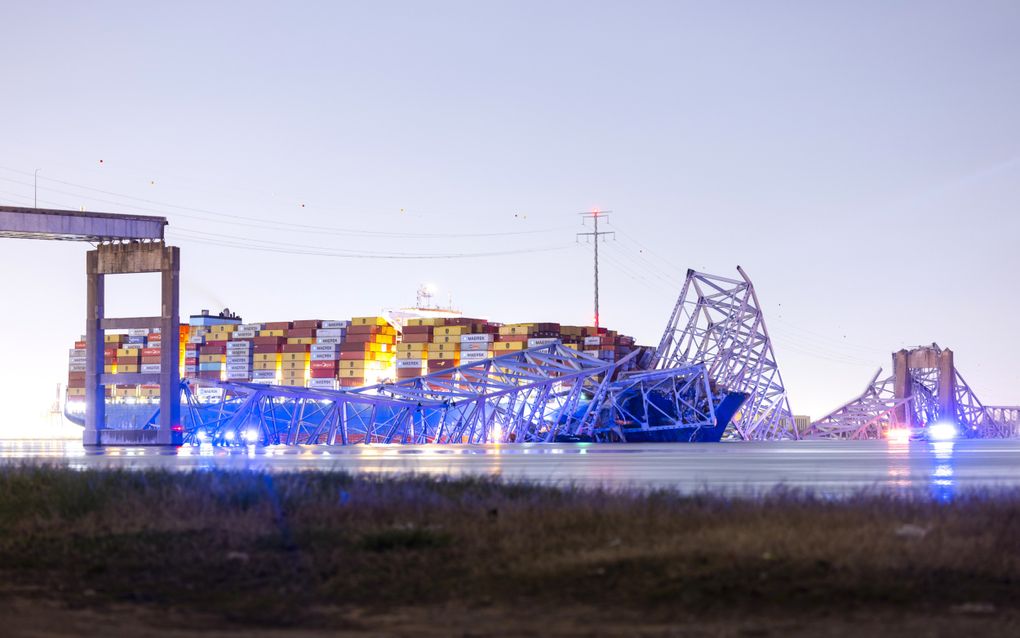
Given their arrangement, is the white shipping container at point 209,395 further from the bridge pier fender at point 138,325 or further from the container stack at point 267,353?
the bridge pier fender at point 138,325

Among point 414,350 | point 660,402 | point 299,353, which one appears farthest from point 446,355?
point 660,402

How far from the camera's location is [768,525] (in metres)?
16.2

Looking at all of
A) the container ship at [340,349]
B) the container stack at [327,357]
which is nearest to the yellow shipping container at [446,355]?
the container ship at [340,349]

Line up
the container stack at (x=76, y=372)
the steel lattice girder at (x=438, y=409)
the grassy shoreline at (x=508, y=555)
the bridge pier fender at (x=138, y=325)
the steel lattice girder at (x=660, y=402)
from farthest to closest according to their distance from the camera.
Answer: the container stack at (x=76, y=372), the steel lattice girder at (x=660, y=402), the steel lattice girder at (x=438, y=409), the bridge pier fender at (x=138, y=325), the grassy shoreline at (x=508, y=555)

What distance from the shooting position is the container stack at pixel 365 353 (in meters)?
174

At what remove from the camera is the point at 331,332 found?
178 meters

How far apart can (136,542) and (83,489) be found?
5547 mm

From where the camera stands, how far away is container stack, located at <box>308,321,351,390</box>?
175125mm

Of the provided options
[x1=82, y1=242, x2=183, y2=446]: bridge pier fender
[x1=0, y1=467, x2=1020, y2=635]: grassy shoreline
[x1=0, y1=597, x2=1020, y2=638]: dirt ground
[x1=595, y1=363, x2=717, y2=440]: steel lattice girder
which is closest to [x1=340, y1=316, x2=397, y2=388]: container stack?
[x1=595, y1=363, x2=717, y2=440]: steel lattice girder

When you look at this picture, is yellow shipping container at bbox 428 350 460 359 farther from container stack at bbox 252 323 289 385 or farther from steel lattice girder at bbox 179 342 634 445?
steel lattice girder at bbox 179 342 634 445

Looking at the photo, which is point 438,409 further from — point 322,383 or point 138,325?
point 322,383

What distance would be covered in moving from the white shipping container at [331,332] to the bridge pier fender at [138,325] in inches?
3120

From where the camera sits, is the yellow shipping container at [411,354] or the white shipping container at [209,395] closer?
the white shipping container at [209,395]

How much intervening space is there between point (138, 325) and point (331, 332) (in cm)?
8119
